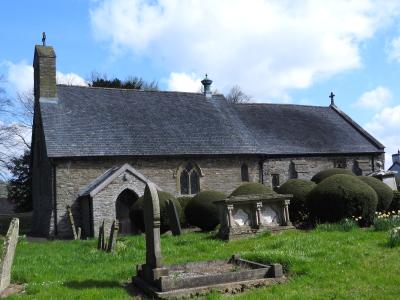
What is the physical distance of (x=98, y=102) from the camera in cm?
2934

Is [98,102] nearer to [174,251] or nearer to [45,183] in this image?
[45,183]

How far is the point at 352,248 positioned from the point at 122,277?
5.30m

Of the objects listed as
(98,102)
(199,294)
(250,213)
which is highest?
(98,102)

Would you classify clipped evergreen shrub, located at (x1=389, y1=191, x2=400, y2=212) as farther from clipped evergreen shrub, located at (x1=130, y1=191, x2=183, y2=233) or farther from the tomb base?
the tomb base

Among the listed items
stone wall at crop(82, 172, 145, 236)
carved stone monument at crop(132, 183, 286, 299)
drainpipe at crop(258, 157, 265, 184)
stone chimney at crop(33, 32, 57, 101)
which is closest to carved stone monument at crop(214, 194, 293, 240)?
carved stone monument at crop(132, 183, 286, 299)

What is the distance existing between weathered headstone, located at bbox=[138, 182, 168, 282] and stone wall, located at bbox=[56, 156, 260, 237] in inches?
A: 579

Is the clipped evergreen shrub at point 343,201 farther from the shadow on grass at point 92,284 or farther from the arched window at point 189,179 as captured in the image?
the arched window at point 189,179

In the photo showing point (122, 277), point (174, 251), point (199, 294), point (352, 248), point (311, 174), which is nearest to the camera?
point (199, 294)

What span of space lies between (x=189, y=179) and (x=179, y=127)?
338 centimetres

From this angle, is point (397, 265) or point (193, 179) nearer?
point (397, 265)

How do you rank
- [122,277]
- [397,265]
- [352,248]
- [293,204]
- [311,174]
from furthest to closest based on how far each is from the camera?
1. [311,174]
2. [293,204]
3. [352,248]
4. [122,277]
5. [397,265]

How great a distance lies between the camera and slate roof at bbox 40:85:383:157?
26.5 metres

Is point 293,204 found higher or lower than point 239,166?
lower

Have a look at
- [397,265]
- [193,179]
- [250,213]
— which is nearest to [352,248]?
[397,265]
